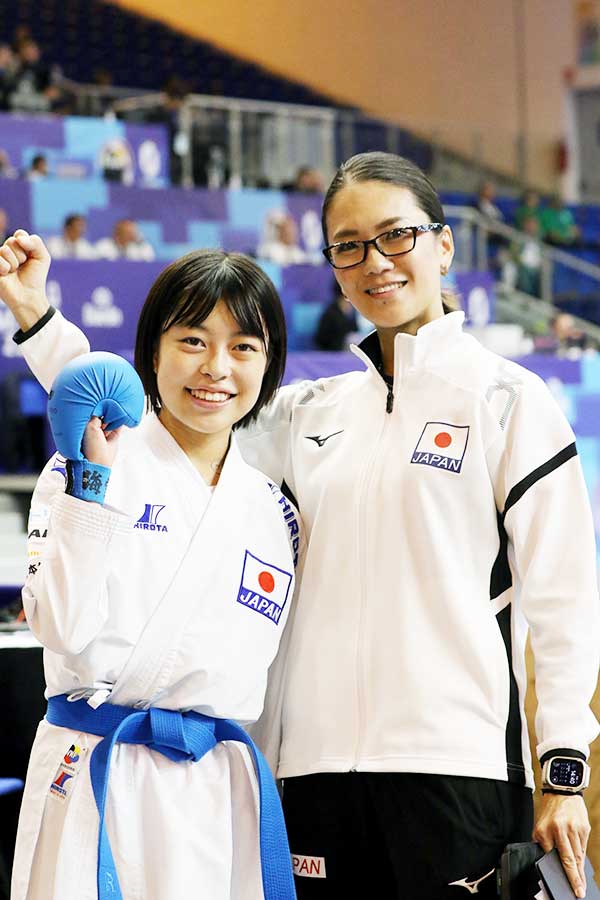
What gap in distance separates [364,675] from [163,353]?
0.60 metres

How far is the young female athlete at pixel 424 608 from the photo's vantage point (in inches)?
74.2

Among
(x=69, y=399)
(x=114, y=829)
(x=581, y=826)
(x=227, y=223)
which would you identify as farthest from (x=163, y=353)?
(x=227, y=223)

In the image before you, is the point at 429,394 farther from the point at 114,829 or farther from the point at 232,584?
the point at 114,829

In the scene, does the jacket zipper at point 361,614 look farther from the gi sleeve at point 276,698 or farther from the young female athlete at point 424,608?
the gi sleeve at point 276,698

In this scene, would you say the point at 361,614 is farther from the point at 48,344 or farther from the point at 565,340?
the point at 565,340

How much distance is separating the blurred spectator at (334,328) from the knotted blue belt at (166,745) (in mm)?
7191

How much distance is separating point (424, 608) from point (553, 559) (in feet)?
0.70

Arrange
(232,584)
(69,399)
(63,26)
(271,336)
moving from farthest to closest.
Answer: (63,26) → (271,336) → (232,584) → (69,399)

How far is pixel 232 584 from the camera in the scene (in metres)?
1.89

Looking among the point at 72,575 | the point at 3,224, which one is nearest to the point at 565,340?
the point at 3,224

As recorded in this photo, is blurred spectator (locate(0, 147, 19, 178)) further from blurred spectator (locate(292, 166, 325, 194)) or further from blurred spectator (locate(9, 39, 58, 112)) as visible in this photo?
blurred spectator (locate(292, 166, 325, 194))

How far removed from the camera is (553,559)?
1.92 metres

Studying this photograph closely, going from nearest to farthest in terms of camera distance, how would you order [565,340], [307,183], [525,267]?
[565,340] < [307,183] < [525,267]

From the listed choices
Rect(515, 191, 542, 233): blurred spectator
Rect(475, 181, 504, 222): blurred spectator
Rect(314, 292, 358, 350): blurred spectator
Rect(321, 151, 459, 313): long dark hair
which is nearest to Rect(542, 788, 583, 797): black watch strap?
Rect(321, 151, 459, 313): long dark hair
